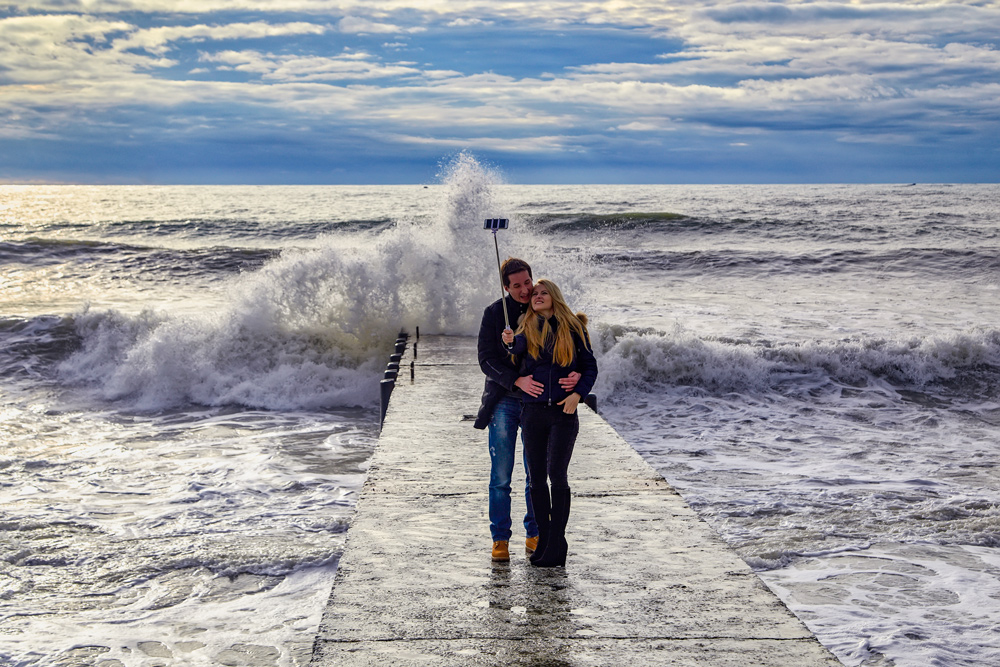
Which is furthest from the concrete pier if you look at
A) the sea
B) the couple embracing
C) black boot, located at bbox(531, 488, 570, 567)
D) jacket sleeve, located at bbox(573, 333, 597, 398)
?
the sea

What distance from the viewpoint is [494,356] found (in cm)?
351

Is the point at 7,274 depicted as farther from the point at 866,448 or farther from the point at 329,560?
the point at 866,448

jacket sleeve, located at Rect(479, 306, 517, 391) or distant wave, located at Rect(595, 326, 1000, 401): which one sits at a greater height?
jacket sleeve, located at Rect(479, 306, 517, 391)

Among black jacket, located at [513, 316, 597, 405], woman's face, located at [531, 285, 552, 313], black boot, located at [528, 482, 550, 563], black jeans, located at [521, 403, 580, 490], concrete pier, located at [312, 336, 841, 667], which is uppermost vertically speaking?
woman's face, located at [531, 285, 552, 313]

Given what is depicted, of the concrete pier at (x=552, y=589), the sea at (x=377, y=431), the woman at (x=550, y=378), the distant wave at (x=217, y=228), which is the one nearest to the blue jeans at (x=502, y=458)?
the woman at (x=550, y=378)

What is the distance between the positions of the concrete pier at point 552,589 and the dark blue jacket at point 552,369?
0.86m

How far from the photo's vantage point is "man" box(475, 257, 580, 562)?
3.51 meters

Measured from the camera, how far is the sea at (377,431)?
188 inches

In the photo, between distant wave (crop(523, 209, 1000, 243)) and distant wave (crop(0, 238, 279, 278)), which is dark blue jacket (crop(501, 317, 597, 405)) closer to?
distant wave (crop(0, 238, 279, 278))

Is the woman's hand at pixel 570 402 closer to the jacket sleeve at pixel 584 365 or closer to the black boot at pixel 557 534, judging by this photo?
the jacket sleeve at pixel 584 365

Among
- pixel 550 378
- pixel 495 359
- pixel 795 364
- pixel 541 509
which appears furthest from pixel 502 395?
pixel 795 364

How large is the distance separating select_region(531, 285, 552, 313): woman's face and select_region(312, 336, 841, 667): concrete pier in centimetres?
123

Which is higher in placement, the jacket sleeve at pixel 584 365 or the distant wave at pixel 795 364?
the jacket sleeve at pixel 584 365

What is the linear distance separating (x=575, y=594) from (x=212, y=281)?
20.3 m
